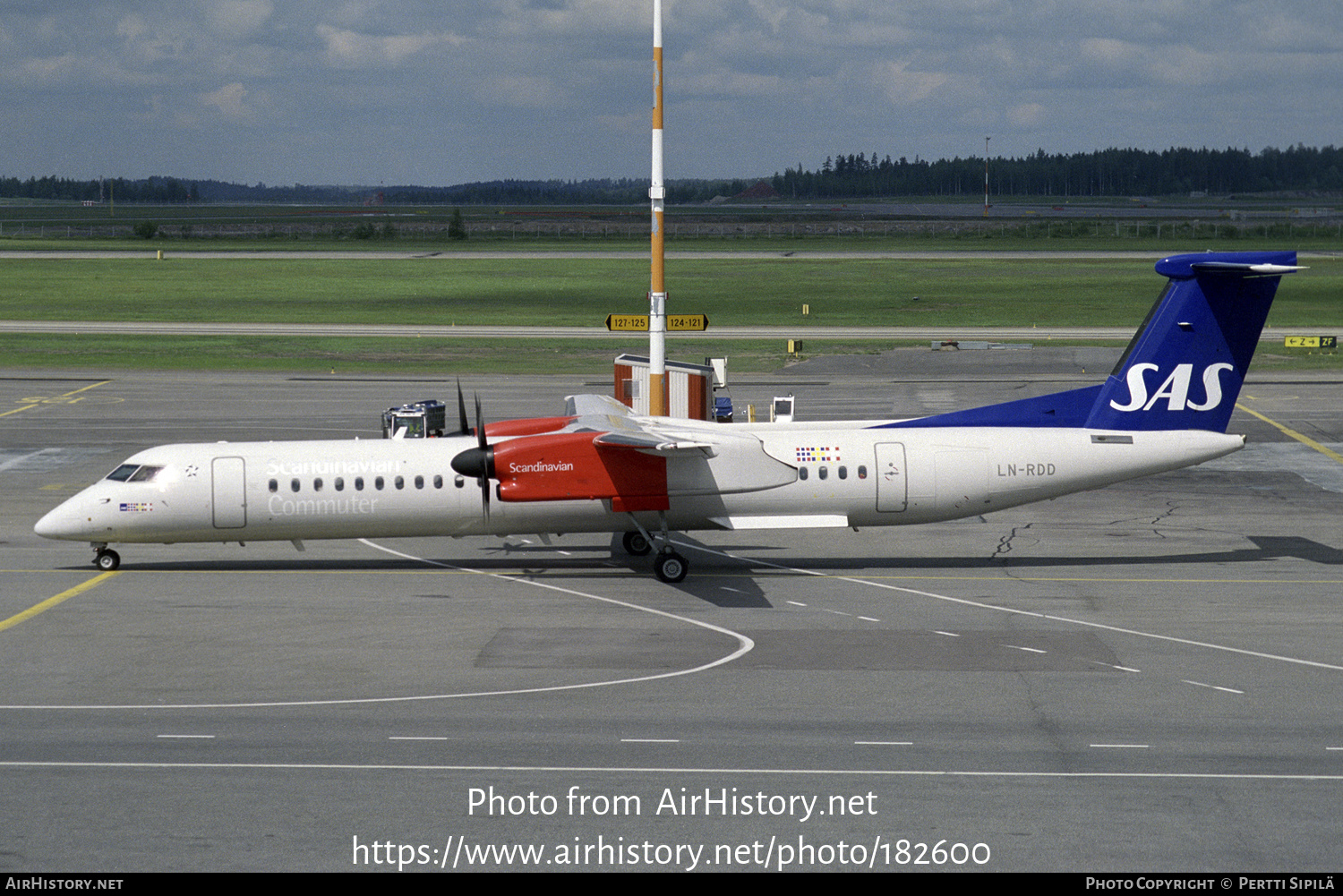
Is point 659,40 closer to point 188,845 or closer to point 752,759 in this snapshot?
point 752,759

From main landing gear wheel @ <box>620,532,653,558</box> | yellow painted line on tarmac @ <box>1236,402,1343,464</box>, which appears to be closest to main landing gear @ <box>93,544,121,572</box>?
main landing gear wheel @ <box>620,532,653,558</box>

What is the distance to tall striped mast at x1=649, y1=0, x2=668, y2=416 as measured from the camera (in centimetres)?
3231

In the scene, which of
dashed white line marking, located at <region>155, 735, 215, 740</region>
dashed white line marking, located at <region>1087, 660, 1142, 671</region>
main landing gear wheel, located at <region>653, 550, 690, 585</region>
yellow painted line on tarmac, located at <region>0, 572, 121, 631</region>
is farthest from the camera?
main landing gear wheel, located at <region>653, 550, 690, 585</region>

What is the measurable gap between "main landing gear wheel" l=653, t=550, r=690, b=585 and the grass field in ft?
119

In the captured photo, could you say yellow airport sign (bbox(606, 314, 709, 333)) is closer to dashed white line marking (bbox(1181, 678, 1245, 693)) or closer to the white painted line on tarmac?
the white painted line on tarmac

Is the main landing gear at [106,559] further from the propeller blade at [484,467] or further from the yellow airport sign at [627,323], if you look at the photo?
the yellow airport sign at [627,323]

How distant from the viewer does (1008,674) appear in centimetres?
2100

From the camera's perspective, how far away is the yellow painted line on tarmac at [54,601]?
24.4 metres

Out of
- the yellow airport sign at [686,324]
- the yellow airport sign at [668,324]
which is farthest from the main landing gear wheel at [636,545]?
the yellow airport sign at [686,324]

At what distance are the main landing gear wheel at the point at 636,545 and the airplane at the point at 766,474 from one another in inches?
60.9

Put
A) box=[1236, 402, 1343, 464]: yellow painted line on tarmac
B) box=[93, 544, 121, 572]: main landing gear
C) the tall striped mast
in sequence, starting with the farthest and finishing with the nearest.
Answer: box=[1236, 402, 1343, 464]: yellow painted line on tarmac
the tall striped mast
box=[93, 544, 121, 572]: main landing gear

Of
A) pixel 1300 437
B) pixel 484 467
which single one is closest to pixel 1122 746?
pixel 484 467

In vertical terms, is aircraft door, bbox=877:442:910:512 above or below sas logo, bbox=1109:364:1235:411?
below

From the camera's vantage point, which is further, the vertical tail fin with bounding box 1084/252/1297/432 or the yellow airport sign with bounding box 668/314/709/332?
the yellow airport sign with bounding box 668/314/709/332
